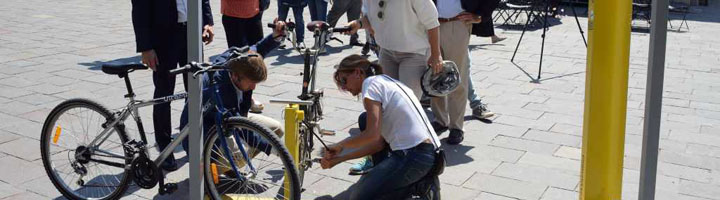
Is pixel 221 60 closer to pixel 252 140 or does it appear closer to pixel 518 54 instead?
pixel 252 140

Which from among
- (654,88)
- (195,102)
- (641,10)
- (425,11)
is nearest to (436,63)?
(425,11)

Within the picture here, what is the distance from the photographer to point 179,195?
4652 millimetres

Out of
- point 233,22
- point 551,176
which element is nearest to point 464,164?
point 551,176

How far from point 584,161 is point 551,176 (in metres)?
1.66

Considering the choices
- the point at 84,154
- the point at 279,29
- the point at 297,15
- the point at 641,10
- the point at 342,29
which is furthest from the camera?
the point at 641,10

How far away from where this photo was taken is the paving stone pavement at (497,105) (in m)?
4.93

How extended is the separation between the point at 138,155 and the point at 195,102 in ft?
4.22

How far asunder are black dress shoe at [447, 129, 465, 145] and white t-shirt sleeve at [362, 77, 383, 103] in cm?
178

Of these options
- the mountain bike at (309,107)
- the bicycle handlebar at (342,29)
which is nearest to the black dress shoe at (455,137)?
the bicycle handlebar at (342,29)

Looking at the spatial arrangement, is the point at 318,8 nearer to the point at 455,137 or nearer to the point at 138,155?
the point at 455,137

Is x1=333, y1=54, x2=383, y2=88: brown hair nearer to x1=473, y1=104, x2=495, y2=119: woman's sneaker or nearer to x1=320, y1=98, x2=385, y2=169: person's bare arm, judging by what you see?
x1=320, y1=98, x2=385, y2=169: person's bare arm

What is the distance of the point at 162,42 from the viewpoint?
5012mm

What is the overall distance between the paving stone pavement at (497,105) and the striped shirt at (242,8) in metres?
0.75

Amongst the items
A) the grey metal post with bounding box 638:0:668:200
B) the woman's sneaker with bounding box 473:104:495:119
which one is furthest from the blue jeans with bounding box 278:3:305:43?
the grey metal post with bounding box 638:0:668:200
